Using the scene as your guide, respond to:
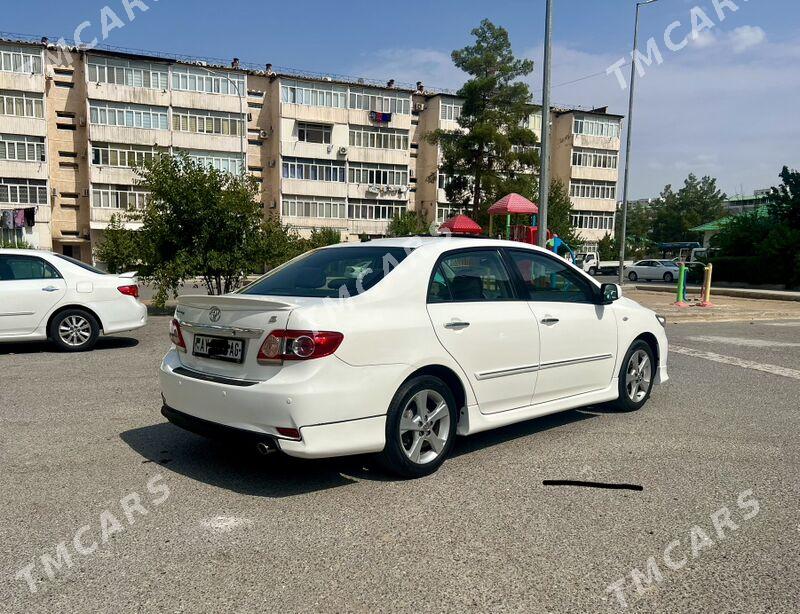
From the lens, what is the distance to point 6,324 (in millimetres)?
8766

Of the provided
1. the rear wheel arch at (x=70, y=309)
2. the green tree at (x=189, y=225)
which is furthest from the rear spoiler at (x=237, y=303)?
the green tree at (x=189, y=225)

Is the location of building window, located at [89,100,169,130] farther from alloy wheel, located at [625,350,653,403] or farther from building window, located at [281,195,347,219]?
alloy wheel, located at [625,350,653,403]

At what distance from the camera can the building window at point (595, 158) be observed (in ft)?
209

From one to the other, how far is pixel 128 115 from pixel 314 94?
46.2 feet

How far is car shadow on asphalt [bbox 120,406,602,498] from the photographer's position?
4.09 m

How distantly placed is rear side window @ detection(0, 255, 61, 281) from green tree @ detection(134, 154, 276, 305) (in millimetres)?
5483

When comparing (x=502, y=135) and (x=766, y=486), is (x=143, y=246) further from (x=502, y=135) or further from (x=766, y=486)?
(x=502, y=135)

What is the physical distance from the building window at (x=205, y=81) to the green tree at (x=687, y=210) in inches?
2664

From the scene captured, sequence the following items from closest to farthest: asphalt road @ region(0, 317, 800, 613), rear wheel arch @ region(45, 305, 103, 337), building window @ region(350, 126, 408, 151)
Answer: asphalt road @ region(0, 317, 800, 613)
rear wheel arch @ region(45, 305, 103, 337)
building window @ region(350, 126, 408, 151)

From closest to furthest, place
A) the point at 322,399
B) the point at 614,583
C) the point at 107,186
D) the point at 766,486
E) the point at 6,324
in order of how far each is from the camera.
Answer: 1. the point at 614,583
2. the point at 322,399
3. the point at 766,486
4. the point at 6,324
5. the point at 107,186

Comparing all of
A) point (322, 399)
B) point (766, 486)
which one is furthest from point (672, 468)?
point (322, 399)

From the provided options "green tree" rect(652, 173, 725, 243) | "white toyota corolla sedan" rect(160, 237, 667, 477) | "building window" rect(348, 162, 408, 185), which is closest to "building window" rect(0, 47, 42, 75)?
"building window" rect(348, 162, 408, 185)

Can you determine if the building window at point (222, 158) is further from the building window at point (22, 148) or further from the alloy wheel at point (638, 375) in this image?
the alloy wheel at point (638, 375)

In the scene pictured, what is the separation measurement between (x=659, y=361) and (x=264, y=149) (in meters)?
52.2
